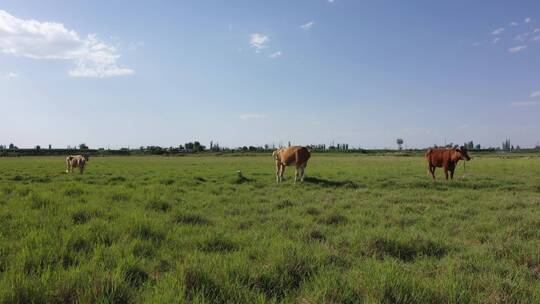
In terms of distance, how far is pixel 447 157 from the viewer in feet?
62.3

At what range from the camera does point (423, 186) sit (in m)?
16.0

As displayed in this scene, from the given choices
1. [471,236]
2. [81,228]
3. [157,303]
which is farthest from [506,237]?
[81,228]

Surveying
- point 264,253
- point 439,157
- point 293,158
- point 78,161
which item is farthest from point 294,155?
point 78,161

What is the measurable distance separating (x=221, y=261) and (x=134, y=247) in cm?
158

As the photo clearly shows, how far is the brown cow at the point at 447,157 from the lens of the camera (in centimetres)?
1856

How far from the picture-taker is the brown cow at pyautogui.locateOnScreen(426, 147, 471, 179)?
18.6 metres

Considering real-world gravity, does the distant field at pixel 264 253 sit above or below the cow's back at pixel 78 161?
below

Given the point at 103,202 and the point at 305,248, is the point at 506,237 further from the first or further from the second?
the point at 103,202

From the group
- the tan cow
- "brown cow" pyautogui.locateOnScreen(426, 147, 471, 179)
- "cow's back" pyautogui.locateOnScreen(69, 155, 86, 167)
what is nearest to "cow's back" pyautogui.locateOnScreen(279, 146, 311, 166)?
the tan cow

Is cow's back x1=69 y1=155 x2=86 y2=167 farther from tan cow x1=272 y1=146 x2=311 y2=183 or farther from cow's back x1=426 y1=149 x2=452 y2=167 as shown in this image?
cow's back x1=426 y1=149 x2=452 y2=167

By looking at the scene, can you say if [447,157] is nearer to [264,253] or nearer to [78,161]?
[264,253]

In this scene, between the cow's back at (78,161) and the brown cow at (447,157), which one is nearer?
the brown cow at (447,157)

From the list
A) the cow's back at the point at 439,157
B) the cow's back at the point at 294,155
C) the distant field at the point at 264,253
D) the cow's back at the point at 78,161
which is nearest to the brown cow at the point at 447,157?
the cow's back at the point at 439,157

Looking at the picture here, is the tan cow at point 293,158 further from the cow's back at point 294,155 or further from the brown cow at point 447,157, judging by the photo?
the brown cow at point 447,157
